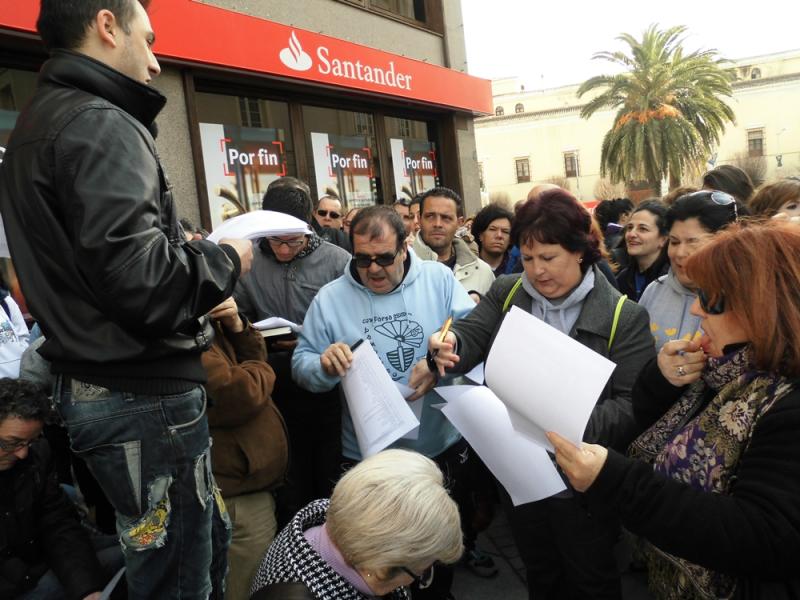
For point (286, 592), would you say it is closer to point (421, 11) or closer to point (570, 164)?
point (421, 11)

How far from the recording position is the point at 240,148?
6.89m

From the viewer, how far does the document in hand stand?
1.43 m

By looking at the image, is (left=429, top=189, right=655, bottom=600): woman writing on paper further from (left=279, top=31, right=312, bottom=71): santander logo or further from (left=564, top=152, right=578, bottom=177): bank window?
(left=564, top=152, right=578, bottom=177): bank window

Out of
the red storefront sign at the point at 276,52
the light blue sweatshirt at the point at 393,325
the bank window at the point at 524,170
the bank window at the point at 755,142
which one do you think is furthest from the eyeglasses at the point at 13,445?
the bank window at the point at 755,142

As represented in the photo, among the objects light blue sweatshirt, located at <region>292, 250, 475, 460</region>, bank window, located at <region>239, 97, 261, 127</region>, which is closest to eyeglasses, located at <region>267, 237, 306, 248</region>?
light blue sweatshirt, located at <region>292, 250, 475, 460</region>

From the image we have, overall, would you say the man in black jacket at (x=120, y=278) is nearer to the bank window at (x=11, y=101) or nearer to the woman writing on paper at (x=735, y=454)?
the woman writing on paper at (x=735, y=454)

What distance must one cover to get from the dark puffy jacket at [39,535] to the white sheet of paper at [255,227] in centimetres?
123

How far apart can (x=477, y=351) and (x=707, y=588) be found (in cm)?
111

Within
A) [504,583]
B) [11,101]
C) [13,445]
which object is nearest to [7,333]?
[13,445]

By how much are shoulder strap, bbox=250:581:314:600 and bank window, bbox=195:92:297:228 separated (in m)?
5.34

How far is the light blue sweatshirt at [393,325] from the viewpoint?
99.1 inches

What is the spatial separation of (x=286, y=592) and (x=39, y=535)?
1.54 metres

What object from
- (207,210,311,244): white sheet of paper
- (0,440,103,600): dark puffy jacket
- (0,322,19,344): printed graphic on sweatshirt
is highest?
(207,210,311,244): white sheet of paper

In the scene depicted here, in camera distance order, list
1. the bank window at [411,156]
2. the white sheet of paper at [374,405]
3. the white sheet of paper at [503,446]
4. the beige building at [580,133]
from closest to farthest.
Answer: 1. the white sheet of paper at [503,446]
2. the white sheet of paper at [374,405]
3. the bank window at [411,156]
4. the beige building at [580,133]
